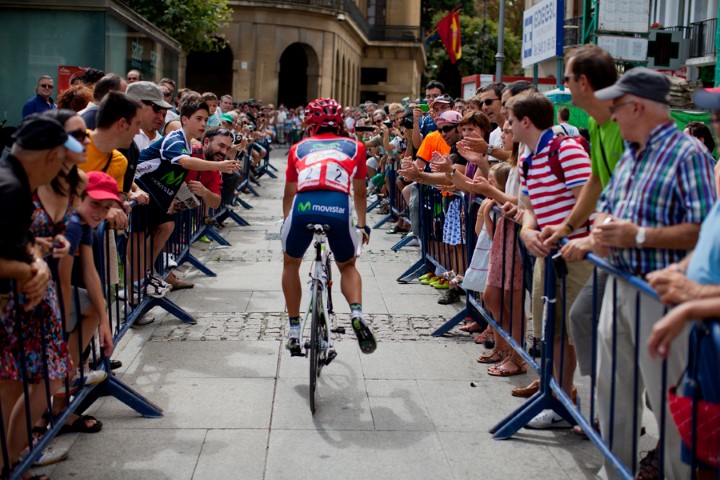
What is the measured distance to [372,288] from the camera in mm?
10234

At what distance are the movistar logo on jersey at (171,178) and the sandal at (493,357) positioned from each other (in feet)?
10.7

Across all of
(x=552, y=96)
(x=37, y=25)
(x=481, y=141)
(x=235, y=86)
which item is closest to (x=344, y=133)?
(x=481, y=141)

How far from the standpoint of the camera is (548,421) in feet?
18.6

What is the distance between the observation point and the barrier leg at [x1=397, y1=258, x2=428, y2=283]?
10727mm

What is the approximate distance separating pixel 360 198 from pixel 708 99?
338cm

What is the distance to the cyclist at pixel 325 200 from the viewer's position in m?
6.18

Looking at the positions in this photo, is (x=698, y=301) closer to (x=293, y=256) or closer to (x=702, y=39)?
(x=293, y=256)

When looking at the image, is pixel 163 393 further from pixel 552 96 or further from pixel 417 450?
pixel 552 96

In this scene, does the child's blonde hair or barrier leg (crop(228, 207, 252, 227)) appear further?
barrier leg (crop(228, 207, 252, 227))

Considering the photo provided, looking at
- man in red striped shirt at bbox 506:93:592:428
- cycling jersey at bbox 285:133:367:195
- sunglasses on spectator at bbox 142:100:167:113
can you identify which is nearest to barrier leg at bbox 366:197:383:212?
sunglasses on spectator at bbox 142:100:167:113

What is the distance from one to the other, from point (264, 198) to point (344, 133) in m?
14.3

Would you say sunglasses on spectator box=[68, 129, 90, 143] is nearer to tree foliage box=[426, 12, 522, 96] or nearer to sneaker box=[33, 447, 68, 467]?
sneaker box=[33, 447, 68, 467]

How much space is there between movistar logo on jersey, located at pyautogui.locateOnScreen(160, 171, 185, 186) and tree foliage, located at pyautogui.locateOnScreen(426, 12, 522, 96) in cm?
6282

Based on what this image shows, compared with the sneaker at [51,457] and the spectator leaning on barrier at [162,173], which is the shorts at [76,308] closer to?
the sneaker at [51,457]
